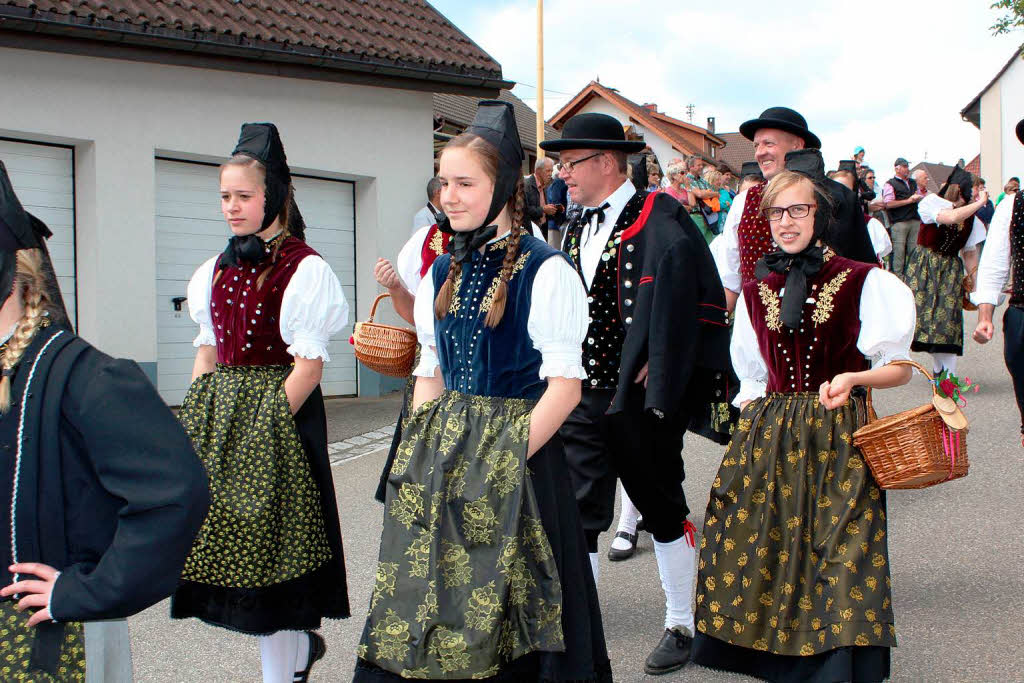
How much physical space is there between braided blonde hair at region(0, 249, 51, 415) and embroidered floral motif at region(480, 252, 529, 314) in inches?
48.6

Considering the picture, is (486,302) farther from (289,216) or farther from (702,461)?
(702,461)

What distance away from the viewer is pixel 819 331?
11.7 ft

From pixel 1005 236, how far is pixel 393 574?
412cm

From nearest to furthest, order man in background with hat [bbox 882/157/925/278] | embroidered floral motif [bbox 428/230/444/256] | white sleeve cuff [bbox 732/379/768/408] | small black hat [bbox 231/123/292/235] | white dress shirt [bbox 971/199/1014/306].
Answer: small black hat [bbox 231/123/292/235] → white sleeve cuff [bbox 732/379/768/408] → embroidered floral motif [bbox 428/230/444/256] → white dress shirt [bbox 971/199/1014/306] → man in background with hat [bbox 882/157/925/278]

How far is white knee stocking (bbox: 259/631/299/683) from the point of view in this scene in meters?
3.36

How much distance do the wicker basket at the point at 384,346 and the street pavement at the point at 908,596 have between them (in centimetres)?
120

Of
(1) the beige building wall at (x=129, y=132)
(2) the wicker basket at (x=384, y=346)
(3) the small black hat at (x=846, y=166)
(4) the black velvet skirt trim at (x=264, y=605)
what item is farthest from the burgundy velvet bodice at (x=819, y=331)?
(1) the beige building wall at (x=129, y=132)

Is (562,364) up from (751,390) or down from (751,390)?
up

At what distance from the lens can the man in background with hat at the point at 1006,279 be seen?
5105 mm

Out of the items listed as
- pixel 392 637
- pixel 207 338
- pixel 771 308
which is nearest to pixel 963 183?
pixel 771 308

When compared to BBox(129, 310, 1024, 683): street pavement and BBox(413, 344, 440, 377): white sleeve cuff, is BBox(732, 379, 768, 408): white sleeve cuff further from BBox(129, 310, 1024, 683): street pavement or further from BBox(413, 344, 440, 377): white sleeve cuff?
BBox(413, 344, 440, 377): white sleeve cuff

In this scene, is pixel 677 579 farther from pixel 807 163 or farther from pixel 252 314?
pixel 252 314

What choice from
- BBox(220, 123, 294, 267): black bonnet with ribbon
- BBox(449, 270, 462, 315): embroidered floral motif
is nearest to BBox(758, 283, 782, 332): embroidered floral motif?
BBox(449, 270, 462, 315): embroidered floral motif

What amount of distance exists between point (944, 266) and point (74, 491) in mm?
9706
